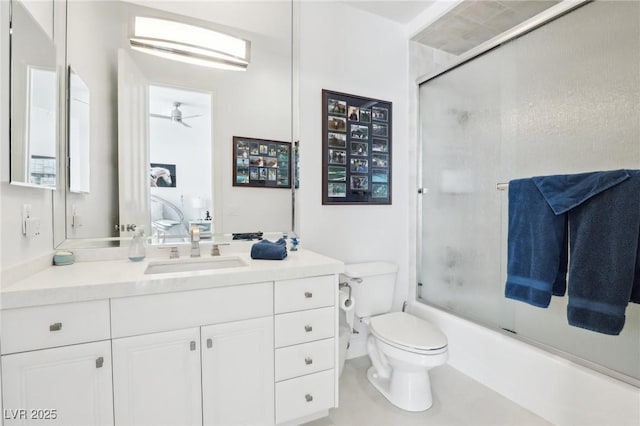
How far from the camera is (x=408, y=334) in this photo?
5.50 ft

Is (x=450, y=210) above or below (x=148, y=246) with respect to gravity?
above

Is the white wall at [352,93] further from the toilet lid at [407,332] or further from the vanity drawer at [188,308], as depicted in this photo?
the vanity drawer at [188,308]

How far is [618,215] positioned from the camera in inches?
45.0

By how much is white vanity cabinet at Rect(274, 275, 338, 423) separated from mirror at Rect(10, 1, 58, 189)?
42.5 inches

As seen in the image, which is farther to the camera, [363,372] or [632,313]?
[363,372]

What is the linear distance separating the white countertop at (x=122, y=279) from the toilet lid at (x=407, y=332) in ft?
1.78

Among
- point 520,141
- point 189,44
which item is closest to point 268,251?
point 189,44

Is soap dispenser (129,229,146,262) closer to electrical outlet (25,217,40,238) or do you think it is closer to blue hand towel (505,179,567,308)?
electrical outlet (25,217,40,238)

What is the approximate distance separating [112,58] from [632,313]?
2.84 metres

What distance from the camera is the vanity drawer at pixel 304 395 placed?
1381 millimetres

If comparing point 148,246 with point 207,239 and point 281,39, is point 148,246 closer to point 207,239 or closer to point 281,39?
point 207,239

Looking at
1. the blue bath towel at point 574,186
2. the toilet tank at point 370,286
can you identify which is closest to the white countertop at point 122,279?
the toilet tank at point 370,286

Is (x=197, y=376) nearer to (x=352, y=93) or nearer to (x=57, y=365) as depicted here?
(x=57, y=365)

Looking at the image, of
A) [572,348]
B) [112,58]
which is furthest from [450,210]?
[112,58]
